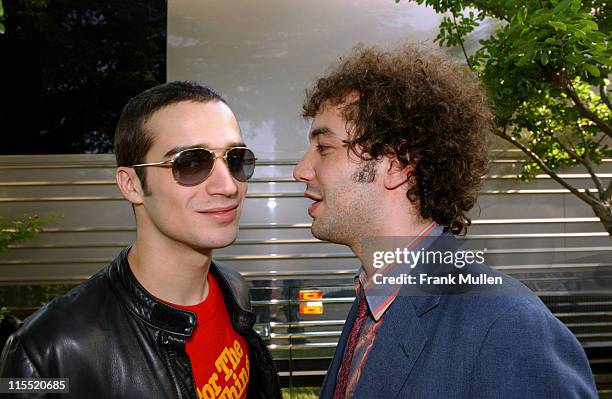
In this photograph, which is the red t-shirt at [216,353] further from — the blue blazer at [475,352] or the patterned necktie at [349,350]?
the blue blazer at [475,352]

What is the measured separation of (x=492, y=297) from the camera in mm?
1554

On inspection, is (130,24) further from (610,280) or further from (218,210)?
(610,280)

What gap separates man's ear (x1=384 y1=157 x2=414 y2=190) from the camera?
6.73ft

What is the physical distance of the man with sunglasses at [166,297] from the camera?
5.82ft

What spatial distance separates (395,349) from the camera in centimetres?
168

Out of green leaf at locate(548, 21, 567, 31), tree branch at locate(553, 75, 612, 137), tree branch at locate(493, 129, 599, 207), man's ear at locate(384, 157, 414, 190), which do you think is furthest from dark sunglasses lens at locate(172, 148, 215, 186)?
tree branch at locate(493, 129, 599, 207)

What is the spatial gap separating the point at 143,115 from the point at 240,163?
0.37 metres

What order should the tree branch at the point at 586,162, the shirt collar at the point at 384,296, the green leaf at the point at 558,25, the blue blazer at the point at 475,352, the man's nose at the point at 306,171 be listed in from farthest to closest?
the tree branch at the point at 586,162 < the green leaf at the point at 558,25 < the man's nose at the point at 306,171 < the shirt collar at the point at 384,296 < the blue blazer at the point at 475,352

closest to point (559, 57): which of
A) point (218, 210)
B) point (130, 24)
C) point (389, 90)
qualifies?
point (389, 90)

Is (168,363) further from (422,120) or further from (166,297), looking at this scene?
(422,120)

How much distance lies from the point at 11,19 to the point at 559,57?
515cm

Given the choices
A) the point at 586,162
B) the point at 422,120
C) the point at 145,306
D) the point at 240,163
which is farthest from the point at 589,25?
the point at 586,162

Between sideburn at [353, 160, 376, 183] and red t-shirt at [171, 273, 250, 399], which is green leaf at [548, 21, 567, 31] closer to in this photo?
sideburn at [353, 160, 376, 183]

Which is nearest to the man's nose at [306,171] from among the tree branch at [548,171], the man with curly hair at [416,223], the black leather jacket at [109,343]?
the man with curly hair at [416,223]
